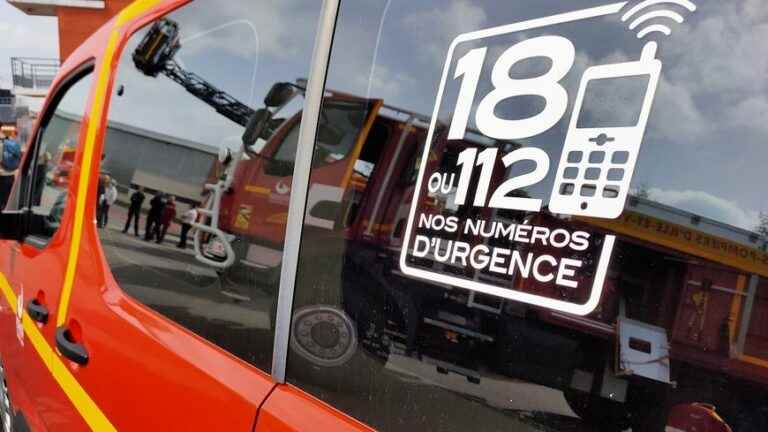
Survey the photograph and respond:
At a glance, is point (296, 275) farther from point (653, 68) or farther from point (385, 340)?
point (653, 68)

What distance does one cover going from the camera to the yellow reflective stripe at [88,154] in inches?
70.8

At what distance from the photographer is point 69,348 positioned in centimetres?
166

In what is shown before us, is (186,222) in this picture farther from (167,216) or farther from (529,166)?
(529,166)

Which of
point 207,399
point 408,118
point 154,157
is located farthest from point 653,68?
point 154,157

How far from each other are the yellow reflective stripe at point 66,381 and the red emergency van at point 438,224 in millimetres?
18

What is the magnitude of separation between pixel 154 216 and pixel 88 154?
491 mm

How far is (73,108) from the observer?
2.17 metres

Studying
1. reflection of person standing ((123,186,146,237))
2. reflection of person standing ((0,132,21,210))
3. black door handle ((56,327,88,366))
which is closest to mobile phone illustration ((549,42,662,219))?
reflection of person standing ((123,186,146,237))

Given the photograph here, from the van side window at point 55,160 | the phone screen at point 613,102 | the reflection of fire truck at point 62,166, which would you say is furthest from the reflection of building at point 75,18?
the phone screen at point 613,102

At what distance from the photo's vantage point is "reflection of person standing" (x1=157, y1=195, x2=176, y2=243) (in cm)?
147

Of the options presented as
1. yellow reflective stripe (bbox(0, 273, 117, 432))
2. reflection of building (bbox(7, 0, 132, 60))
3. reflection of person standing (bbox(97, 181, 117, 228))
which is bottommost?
yellow reflective stripe (bbox(0, 273, 117, 432))

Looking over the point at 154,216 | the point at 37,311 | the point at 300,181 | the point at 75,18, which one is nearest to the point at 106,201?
the point at 154,216

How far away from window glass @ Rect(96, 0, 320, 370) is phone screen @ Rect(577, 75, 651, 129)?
23.0 inches

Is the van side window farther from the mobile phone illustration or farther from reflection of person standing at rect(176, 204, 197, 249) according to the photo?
the mobile phone illustration
